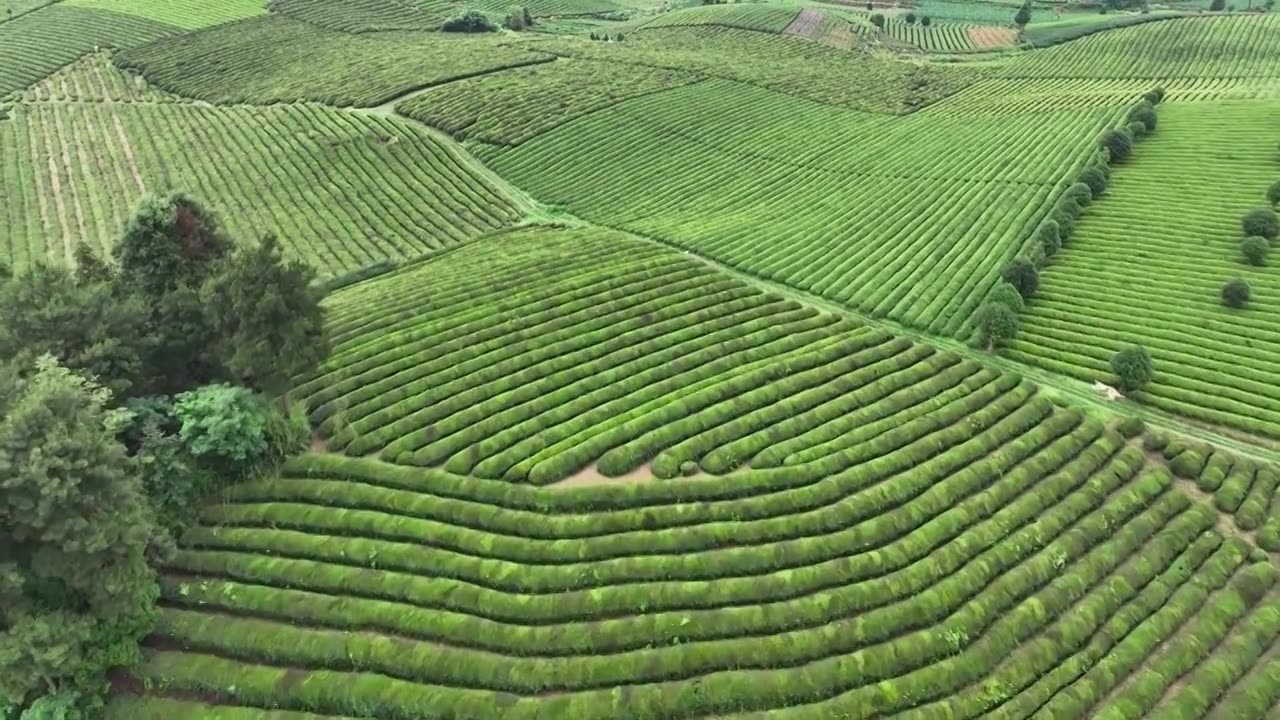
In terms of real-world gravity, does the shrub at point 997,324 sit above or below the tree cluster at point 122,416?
below

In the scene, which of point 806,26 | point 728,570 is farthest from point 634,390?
point 806,26

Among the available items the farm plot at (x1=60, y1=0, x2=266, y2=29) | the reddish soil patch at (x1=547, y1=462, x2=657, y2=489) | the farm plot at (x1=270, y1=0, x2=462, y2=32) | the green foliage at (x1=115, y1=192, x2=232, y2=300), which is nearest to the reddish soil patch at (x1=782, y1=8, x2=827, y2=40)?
Answer: the farm plot at (x1=270, y1=0, x2=462, y2=32)

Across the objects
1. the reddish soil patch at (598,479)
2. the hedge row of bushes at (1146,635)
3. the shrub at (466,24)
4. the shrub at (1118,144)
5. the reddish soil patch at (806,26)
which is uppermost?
the shrub at (466,24)

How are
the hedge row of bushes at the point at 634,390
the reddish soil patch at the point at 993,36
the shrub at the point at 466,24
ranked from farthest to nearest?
the reddish soil patch at the point at 993,36 → the shrub at the point at 466,24 → the hedge row of bushes at the point at 634,390

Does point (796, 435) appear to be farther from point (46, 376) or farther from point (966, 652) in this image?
point (46, 376)

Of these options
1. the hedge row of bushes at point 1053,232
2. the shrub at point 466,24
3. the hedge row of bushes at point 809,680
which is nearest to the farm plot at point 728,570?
the hedge row of bushes at point 809,680

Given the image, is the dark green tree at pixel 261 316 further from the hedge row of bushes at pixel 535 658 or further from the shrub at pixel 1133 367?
the shrub at pixel 1133 367

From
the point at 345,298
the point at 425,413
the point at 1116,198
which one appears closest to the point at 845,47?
the point at 1116,198

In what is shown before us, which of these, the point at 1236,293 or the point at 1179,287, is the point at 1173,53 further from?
the point at 1236,293
